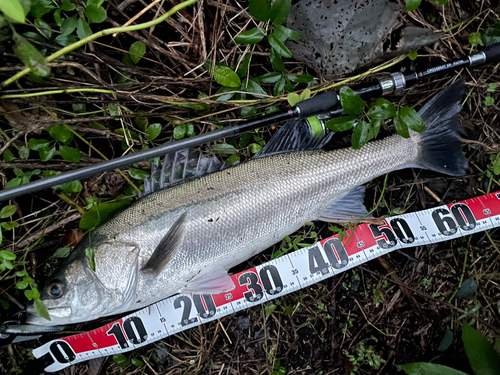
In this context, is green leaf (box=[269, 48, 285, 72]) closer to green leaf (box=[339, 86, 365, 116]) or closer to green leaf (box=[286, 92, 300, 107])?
green leaf (box=[286, 92, 300, 107])

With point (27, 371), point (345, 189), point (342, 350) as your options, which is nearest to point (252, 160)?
point (345, 189)

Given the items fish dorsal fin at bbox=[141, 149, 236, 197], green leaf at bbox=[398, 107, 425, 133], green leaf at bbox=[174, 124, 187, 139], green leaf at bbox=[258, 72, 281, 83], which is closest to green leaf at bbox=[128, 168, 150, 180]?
fish dorsal fin at bbox=[141, 149, 236, 197]

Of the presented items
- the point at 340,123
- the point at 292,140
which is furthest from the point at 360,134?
the point at 292,140

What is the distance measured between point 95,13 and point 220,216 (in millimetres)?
1413

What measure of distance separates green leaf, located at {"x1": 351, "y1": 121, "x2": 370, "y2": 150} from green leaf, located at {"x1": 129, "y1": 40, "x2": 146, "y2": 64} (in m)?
1.48

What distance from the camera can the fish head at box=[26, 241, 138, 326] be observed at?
7.08 ft

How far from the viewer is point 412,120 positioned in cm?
219

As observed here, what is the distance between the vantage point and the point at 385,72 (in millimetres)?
2561

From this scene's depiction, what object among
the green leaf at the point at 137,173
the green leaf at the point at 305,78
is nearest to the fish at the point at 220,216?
the green leaf at the point at 137,173

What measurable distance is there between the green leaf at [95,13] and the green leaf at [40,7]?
0.25m

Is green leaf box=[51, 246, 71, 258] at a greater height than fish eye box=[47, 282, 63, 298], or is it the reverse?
green leaf box=[51, 246, 71, 258]

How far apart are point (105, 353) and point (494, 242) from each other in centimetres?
291

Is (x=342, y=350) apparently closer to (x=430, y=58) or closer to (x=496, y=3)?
(x=430, y=58)

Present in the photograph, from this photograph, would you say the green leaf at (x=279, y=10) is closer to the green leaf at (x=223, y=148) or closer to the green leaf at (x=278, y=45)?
the green leaf at (x=278, y=45)
